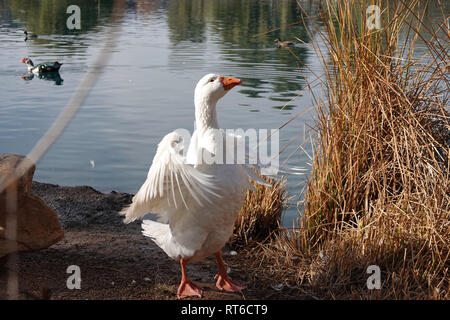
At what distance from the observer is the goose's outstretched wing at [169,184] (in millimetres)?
3439

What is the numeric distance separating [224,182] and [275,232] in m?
1.73

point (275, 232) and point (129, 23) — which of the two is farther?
point (129, 23)

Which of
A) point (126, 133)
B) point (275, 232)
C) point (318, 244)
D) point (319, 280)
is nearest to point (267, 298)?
point (319, 280)

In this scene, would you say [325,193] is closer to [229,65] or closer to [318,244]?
[318,244]

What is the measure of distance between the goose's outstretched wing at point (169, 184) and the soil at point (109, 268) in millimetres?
599

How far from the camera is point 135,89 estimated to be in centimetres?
1228

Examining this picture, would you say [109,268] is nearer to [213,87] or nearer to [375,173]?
[213,87]

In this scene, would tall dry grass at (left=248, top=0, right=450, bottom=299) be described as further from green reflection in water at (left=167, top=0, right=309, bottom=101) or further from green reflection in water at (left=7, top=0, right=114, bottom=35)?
green reflection in water at (left=7, top=0, right=114, bottom=35)

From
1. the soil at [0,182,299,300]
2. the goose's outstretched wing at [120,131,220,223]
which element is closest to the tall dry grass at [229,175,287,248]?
the soil at [0,182,299,300]

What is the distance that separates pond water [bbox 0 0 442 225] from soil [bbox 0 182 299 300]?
1476 mm

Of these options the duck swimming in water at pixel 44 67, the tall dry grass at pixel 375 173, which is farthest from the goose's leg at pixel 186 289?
the duck swimming in water at pixel 44 67

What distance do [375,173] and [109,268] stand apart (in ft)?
7.63

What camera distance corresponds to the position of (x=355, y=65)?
455 centimetres

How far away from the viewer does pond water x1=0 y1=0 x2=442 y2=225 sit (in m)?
7.84
